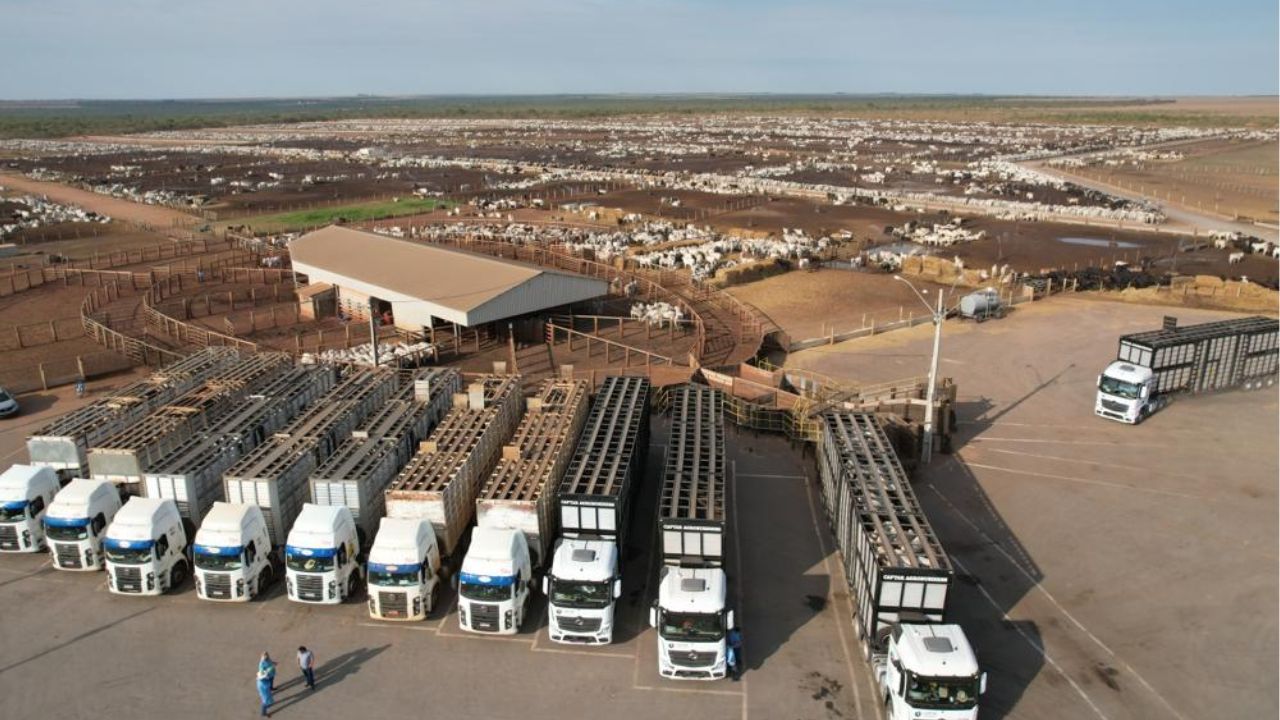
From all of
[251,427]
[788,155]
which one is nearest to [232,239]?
[251,427]

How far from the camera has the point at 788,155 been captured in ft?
440

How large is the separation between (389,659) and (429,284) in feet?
77.5

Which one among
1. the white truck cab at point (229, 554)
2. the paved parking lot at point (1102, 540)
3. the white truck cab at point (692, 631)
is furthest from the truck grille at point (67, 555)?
the paved parking lot at point (1102, 540)

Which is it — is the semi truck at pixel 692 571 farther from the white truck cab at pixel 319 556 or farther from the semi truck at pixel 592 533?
the white truck cab at pixel 319 556

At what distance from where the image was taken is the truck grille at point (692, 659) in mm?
14867

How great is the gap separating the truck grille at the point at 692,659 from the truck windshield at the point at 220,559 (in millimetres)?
8961

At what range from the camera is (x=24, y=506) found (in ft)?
63.5

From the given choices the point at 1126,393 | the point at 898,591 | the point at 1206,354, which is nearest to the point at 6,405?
the point at 898,591

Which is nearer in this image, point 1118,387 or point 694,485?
point 694,485

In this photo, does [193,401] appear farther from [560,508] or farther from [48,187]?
[48,187]

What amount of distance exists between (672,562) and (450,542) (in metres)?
5.06

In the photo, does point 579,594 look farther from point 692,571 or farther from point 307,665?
point 307,665

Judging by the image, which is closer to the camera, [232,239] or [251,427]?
[251,427]

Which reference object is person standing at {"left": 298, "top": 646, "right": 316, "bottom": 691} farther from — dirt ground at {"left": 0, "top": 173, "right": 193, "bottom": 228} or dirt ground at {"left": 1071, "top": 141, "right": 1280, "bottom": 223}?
dirt ground at {"left": 1071, "top": 141, "right": 1280, "bottom": 223}
